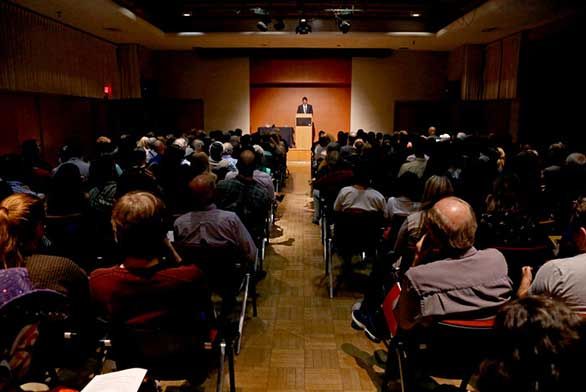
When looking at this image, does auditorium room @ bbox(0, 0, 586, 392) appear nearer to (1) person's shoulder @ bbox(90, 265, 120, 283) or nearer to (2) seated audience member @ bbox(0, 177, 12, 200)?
(1) person's shoulder @ bbox(90, 265, 120, 283)

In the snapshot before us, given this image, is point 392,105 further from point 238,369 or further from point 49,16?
point 238,369

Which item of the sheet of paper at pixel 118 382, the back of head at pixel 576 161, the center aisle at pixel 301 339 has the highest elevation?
the back of head at pixel 576 161

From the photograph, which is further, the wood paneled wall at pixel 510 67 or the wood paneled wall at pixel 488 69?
the wood paneled wall at pixel 488 69

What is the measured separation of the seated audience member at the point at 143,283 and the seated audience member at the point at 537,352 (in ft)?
4.79

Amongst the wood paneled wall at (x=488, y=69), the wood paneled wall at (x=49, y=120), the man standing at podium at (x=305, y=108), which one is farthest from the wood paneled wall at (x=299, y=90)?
the wood paneled wall at (x=49, y=120)

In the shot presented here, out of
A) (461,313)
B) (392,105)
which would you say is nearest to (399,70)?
(392,105)

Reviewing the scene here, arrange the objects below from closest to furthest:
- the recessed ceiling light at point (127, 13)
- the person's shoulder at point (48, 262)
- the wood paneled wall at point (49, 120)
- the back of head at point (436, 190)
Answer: the person's shoulder at point (48, 262) → the back of head at point (436, 190) → the wood paneled wall at point (49, 120) → the recessed ceiling light at point (127, 13)

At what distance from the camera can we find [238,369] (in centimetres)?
353

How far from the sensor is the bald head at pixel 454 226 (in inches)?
97.2

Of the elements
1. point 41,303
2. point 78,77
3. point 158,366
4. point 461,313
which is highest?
point 78,77

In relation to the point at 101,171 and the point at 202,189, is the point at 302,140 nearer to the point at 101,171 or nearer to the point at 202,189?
the point at 101,171

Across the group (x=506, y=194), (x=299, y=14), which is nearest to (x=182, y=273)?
(x=506, y=194)

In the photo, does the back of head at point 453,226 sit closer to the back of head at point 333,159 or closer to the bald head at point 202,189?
the bald head at point 202,189

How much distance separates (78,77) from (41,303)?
33.8 feet
